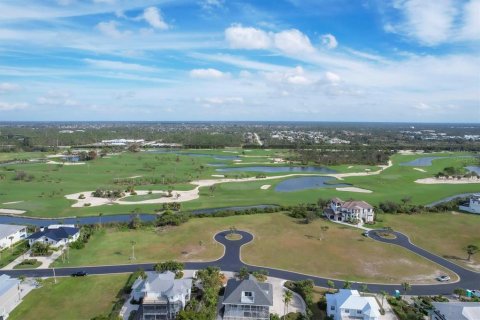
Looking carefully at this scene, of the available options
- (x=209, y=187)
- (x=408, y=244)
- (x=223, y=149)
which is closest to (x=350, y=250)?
(x=408, y=244)

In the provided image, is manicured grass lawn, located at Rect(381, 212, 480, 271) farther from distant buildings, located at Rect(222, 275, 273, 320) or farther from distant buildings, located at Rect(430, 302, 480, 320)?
distant buildings, located at Rect(222, 275, 273, 320)

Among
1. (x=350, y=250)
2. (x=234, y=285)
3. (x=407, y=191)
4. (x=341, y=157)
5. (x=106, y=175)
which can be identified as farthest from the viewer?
(x=341, y=157)

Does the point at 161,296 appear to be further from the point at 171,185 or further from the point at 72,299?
the point at 171,185

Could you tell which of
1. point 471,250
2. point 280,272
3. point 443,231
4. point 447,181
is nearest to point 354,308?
point 280,272

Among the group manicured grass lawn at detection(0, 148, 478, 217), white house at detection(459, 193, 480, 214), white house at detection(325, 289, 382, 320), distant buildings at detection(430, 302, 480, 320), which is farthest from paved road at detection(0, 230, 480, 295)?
white house at detection(459, 193, 480, 214)

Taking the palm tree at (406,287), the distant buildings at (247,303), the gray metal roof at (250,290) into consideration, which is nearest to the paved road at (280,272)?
the palm tree at (406,287)

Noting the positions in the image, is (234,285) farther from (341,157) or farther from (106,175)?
(341,157)
